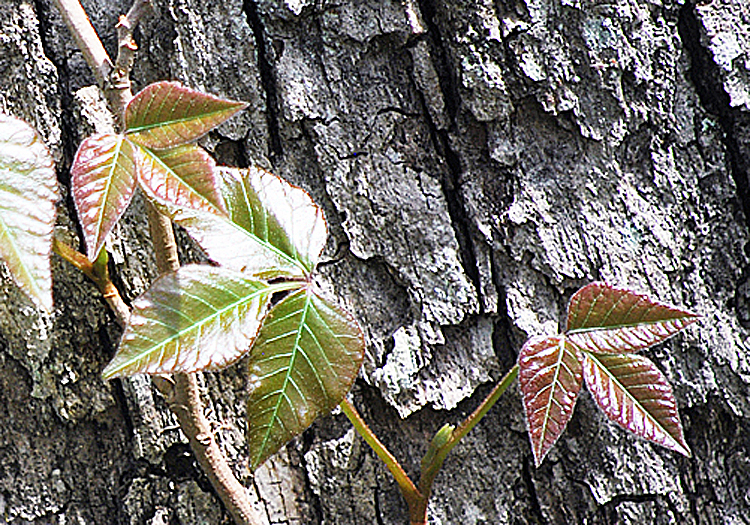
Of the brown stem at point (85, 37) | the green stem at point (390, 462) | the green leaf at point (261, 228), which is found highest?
the brown stem at point (85, 37)

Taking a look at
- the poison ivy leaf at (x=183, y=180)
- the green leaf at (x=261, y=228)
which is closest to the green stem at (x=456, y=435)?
the green leaf at (x=261, y=228)

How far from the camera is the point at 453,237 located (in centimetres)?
81

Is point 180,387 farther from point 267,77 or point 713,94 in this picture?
point 713,94

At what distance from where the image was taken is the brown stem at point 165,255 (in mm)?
680

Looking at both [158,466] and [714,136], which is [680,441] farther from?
[158,466]

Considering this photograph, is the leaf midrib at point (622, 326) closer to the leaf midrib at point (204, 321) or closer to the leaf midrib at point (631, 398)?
the leaf midrib at point (631, 398)

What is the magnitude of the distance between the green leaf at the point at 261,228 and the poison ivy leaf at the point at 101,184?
0.06m

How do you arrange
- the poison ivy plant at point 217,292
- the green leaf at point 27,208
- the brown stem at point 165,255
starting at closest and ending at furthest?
the green leaf at point 27,208
the poison ivy plant at point 217,292
the brown stem at point 165,255

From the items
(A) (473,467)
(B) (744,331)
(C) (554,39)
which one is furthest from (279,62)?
(B) (744,331)

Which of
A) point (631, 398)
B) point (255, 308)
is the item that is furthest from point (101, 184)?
point (631, 398)

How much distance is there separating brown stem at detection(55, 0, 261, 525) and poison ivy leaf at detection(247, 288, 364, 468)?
0.50 feet

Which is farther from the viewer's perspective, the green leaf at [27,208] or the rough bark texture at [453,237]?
the rough bark texture at [453,237]

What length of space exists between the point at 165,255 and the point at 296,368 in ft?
0.80

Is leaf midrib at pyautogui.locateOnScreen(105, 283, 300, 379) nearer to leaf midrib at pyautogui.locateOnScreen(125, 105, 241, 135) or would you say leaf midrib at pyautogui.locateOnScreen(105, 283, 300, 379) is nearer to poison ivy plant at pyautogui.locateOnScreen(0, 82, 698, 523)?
poison ivy plant at pyautogui.locateOnScreen(0, 82, 698, 523)
